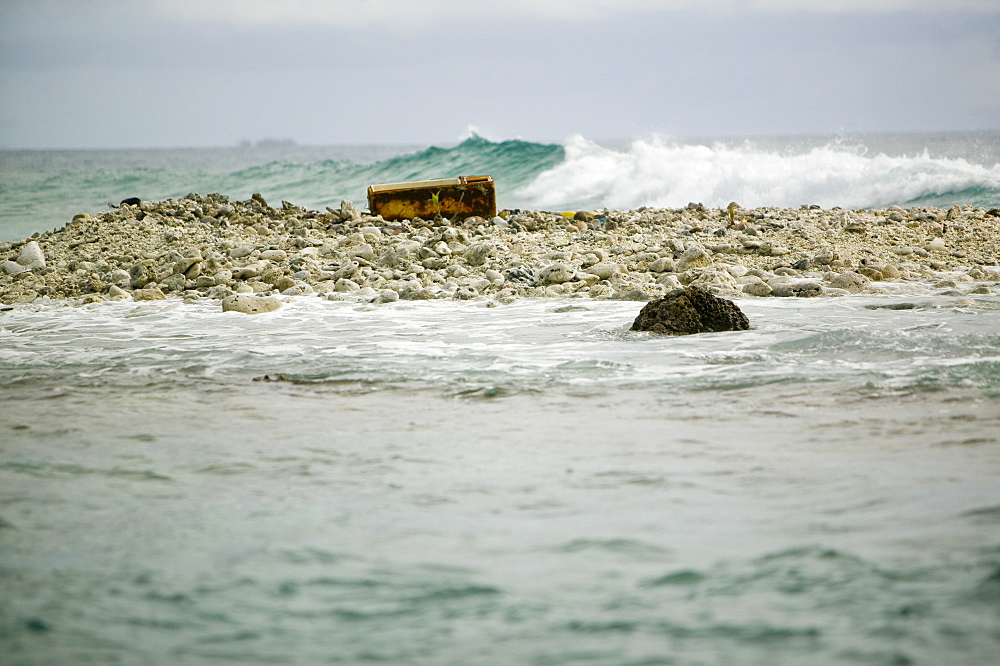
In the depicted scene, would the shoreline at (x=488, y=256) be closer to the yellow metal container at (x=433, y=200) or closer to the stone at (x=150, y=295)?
the stone at (x=150, y=295)

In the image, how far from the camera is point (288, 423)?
10.5 ft

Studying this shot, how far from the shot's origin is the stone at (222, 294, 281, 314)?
6035 millimetres

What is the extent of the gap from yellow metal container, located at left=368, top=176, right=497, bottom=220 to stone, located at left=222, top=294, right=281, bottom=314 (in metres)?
4.00

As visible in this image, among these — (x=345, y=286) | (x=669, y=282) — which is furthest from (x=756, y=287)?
(x=345, y=286)

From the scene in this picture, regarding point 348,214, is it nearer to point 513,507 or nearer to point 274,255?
point 274,255

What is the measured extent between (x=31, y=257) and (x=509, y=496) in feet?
24.6

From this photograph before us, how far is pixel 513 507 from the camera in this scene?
232 cm

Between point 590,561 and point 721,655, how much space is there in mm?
434

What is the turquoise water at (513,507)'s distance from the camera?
171 cm

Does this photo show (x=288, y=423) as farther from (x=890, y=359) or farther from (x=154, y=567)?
(x=890, y=359)

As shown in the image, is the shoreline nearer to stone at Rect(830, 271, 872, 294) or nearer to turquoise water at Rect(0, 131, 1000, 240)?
stone at Rect(830, 271, 872, 294)

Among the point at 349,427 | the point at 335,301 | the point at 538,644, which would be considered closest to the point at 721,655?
the point at 538,644

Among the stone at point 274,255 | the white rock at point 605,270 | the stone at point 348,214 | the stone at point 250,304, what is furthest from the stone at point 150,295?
the white rock at point 605,270

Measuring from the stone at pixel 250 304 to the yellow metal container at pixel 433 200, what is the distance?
158 inches
